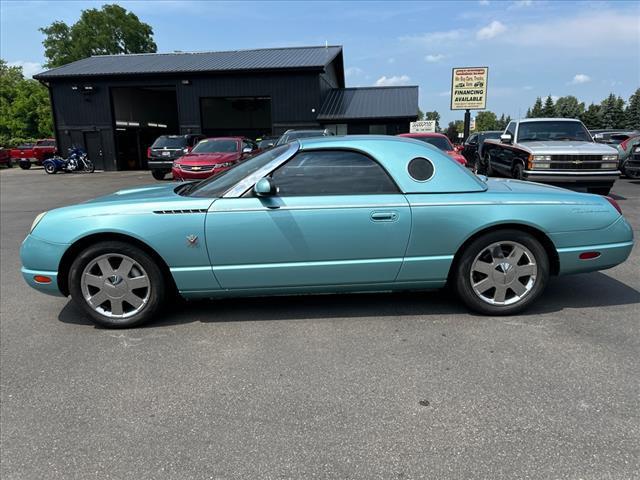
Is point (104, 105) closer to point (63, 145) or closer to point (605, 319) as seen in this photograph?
point (63, 145)

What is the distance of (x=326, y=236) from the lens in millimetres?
3746

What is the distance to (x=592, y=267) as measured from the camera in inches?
160

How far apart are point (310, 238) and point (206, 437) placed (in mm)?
1729

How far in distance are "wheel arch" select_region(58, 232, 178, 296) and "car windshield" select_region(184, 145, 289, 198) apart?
59 centimetres

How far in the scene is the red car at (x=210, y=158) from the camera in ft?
45.9

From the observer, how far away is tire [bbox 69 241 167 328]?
379cm

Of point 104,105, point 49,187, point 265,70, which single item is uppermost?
point 265,70

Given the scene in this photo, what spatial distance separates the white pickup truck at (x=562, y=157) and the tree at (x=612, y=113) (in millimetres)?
72501

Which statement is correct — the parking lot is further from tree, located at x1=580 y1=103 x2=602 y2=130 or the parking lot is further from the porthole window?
tree, located at x1=580 y1=103 x2=602 y2=130

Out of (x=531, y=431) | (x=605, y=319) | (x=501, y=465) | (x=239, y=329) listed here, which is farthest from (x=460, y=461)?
(x=605, y=319)

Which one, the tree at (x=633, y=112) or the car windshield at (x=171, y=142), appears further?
the tree at (x=633, y=112)

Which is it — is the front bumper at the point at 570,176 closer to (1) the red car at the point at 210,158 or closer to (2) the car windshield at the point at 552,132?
(2) the car windshield at the point at 552,132

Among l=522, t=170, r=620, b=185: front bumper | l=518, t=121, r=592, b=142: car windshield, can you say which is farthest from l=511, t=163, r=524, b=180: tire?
l=518, t=121, r=592, b=142: car windshield

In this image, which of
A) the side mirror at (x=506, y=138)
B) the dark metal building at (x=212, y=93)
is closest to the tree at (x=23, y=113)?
the dark metal building at (x=212, y=93)
